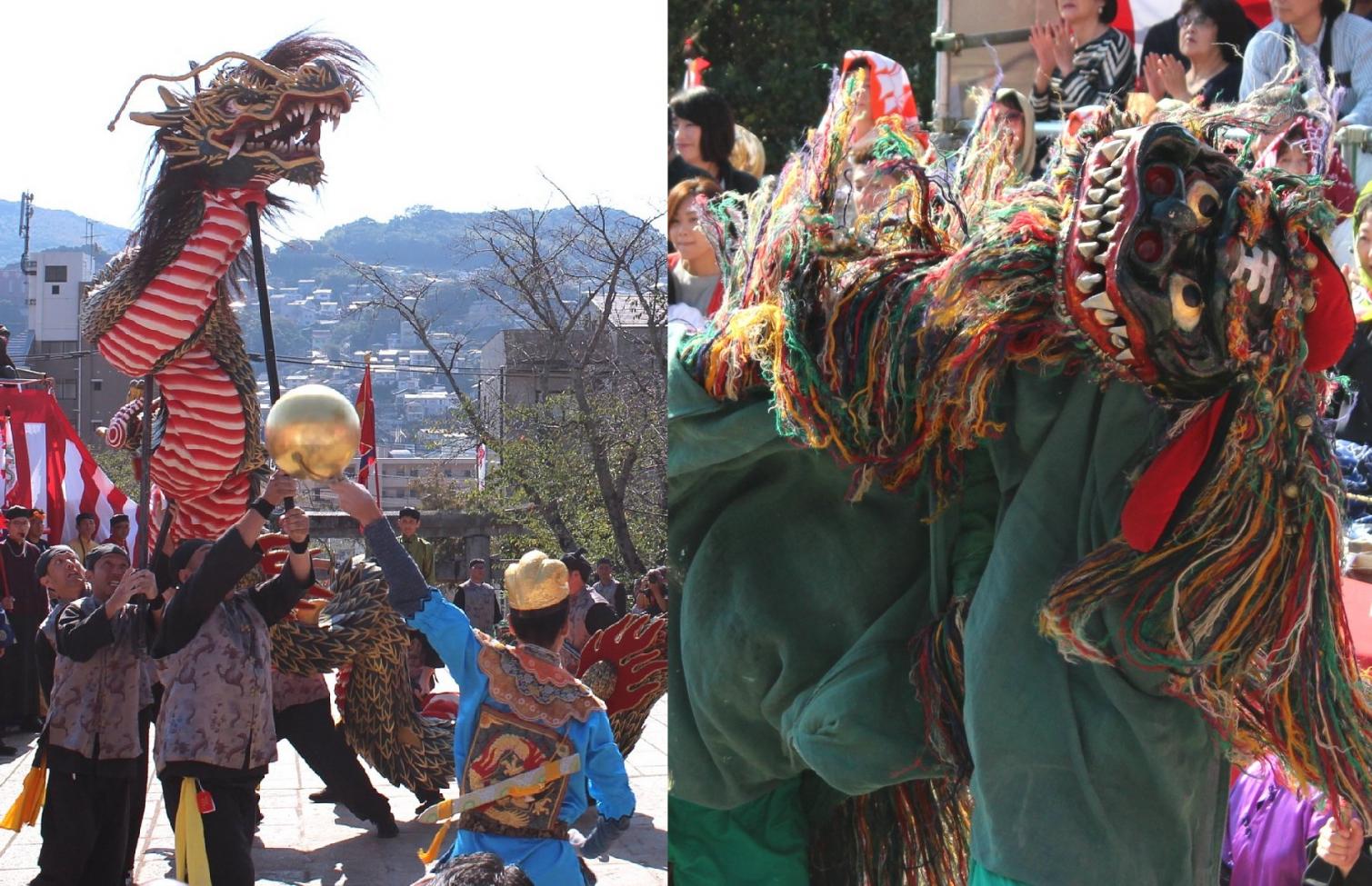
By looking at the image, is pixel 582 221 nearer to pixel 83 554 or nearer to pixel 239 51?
pixel 239 51

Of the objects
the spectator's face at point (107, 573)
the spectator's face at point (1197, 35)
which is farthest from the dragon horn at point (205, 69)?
the spectator's face at point (1197, 35)

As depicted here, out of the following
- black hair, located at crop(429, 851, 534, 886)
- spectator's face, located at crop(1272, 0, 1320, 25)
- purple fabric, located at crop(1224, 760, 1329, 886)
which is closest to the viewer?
black hair, located at crop(429, 851, 534, 886)

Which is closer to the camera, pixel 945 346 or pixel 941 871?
pixel 945 346

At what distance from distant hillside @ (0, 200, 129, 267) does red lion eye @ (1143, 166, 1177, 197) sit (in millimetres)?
2685

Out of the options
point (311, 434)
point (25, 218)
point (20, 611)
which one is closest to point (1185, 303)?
point (311, 434)

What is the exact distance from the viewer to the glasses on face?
3309 mm

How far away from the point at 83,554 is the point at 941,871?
356 centimetres

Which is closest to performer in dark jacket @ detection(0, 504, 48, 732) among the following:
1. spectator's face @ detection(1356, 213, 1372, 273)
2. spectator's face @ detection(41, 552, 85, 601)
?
spectator's face @ detection(41, 552, 85, 601)

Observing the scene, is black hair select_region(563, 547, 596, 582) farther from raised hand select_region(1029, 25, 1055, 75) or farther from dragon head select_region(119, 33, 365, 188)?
raised hand select_region(1029, 25, 1055, 75)

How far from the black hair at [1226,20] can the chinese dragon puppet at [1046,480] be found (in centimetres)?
185

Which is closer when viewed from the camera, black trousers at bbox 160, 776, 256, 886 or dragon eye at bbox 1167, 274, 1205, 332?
dragon eye at bbox 1167, 274, 1205, 332

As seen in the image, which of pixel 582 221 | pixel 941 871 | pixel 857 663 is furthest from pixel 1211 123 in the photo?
pixel 582 221

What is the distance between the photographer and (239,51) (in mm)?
3055

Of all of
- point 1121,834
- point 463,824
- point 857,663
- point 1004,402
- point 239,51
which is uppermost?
point 239,51
